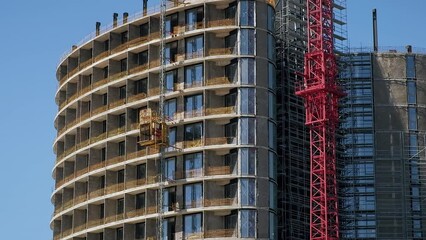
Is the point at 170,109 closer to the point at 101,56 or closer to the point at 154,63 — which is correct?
the point at 154,63

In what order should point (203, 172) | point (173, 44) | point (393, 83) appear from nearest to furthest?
point (203, 172), point (173, 44), point (393, 83)

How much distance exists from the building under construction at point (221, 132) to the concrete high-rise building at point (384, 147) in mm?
133

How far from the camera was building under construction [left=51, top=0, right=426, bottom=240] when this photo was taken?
13412 centimetres

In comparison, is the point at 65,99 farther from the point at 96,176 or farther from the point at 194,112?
the point at 194,112

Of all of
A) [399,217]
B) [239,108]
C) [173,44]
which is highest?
[173,44]

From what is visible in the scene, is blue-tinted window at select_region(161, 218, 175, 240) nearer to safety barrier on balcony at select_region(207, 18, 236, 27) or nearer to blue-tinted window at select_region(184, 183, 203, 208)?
blue-tinted window at select_region(184, 183, 203, 208)

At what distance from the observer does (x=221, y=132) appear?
135750mm

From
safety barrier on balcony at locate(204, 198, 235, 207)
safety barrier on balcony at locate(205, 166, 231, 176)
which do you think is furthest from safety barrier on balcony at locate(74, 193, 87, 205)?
safety barrier on balcony at locate(204, 198, 235, 207)

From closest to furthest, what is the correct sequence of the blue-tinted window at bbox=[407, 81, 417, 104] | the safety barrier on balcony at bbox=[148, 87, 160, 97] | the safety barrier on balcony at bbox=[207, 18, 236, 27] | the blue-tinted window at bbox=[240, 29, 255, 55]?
the blue-tinted window at bbox=[240, 29, 255, 55], the safety barrier on balcony at bbox=[207, 18, 236, 27], the safety barrier on balcony at bbox=[148, 87, 160, 97], the blue-tinted window at bbox=[407, 81, 417, 104]

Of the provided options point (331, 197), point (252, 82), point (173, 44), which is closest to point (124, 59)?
Result: point (173, 44)

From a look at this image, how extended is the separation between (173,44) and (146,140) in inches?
503

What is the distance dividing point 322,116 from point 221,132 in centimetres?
1240

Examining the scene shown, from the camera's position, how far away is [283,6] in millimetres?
151125

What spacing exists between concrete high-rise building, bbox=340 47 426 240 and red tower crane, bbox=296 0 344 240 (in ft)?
31.8
